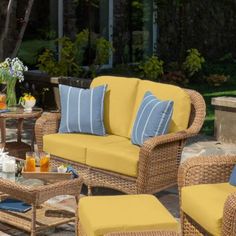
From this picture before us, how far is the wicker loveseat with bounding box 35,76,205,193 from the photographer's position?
19.4ft

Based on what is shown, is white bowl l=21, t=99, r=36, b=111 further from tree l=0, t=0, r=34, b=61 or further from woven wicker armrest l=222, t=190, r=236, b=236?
woven wicker armrest l=222, t=190, r=236, b=236

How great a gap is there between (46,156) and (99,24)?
10.4m

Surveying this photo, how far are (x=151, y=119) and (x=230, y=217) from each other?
2.10m

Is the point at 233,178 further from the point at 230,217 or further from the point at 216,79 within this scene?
the point at 216,79

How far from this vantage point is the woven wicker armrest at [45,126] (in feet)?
22.4

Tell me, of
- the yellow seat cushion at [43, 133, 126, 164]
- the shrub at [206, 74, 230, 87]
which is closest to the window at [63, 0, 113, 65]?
the shrub at [206, 74, 230, 87]

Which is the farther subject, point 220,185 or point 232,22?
point 232,22

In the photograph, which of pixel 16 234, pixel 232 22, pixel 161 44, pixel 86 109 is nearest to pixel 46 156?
pixel 16 234

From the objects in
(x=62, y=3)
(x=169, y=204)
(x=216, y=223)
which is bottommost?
(x=169, y=204)

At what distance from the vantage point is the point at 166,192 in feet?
21.7

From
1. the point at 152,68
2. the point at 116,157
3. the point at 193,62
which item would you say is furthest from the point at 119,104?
the point at 193,62

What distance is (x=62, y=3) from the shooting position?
47.9 ft

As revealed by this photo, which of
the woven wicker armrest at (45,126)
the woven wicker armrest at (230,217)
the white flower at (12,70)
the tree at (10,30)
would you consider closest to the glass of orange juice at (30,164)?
the woven wicker armrest at (45,126)

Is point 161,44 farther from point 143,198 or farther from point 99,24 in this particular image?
point 143,198
